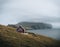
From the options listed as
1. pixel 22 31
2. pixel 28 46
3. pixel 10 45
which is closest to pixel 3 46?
pixel 10 45

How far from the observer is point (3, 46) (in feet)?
145

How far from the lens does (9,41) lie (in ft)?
154

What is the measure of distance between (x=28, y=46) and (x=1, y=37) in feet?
23.5

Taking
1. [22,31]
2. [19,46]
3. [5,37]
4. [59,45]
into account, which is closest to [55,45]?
[59,45]

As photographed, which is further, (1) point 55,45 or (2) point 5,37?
(2) point 5,37

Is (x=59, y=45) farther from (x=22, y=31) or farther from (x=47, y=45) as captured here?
(x=22, y=31)

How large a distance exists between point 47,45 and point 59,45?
2.36 metres

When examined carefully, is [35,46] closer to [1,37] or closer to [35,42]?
[35,42]

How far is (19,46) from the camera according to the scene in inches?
1740

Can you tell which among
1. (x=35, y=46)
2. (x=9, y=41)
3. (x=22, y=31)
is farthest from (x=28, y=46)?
(x=22, y=31)

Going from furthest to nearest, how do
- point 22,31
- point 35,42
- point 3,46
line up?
point 22,31, point 35,42, point 3,46

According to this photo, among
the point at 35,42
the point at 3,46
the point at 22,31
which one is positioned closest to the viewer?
the point at 3,46

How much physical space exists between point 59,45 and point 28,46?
5.51m

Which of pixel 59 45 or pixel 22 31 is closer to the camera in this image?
pixel 59 45
